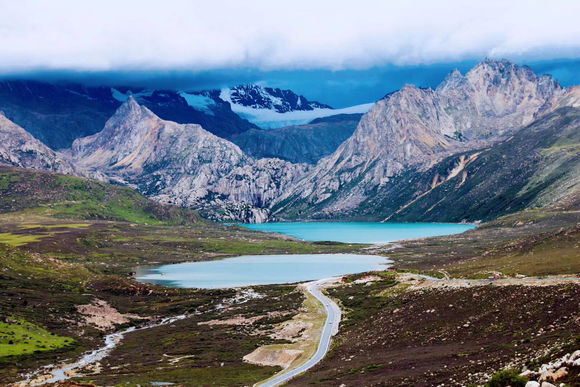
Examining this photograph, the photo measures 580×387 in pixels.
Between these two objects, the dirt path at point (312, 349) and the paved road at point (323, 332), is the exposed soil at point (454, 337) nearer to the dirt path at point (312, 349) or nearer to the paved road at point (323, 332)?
the paved road at point (323, 332)

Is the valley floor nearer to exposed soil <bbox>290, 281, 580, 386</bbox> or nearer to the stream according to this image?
exposed soil <bbox>290, 281, 580, 386</bbox>

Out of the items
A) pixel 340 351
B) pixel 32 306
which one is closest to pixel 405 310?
pixel 340 351

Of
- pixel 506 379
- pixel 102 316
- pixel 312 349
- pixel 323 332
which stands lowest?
pixel 102 316

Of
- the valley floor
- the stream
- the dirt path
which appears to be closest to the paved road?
the dirt path

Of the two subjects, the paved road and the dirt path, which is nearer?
the paved road

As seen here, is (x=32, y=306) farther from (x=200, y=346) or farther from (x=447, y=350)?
(x=447, y=350)

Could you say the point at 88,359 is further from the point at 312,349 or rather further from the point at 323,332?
the point at 323,332

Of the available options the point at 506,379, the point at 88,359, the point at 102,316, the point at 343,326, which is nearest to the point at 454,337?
the point at 343,326

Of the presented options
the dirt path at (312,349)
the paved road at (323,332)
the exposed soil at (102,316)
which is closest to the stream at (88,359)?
the exposed soil at (102,316)

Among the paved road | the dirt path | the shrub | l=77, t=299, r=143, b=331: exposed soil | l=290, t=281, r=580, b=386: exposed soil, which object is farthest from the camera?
l=77, t=299, r=143, b=331: exposed soil
